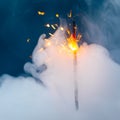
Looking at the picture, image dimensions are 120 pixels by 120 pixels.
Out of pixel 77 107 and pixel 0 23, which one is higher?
pixel 0 23

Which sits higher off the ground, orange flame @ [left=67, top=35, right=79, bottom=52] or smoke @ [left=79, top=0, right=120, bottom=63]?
smoke @ [left=79, top=0, right=120, bottom=63]

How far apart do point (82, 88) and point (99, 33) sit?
5.84 metres

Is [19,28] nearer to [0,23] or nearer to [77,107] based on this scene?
[0,23]

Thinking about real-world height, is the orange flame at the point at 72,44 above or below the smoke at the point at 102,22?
below

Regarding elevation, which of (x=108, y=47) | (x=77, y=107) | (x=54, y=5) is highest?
(x=54, y=5)

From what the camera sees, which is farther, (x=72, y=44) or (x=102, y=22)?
(x=102, y=22)

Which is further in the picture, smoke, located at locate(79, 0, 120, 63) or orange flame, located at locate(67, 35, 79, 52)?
smoke, located at locate(79, 0, 120, 63)

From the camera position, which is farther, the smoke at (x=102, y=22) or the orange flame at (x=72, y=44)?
the smoke at (x=102, y=22)

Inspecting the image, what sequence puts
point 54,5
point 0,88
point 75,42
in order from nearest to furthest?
1. point 75,42
2. point 54,5
3. point 0,88

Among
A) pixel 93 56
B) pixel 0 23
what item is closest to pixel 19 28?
pixel 0 23

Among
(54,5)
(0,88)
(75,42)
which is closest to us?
(75,42)

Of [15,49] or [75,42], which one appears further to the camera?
[15,49]

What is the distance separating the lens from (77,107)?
4016 cm

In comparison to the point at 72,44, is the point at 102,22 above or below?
above
